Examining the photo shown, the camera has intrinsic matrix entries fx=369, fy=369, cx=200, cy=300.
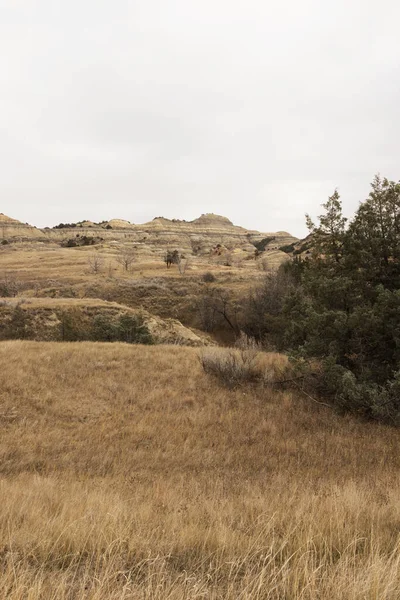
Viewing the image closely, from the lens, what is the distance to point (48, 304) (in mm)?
30797

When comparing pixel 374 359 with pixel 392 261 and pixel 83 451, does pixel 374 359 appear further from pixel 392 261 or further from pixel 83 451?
pixel 83 451

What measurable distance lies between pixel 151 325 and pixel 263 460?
69.2ft

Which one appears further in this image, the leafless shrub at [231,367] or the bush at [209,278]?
the bush at [209,278]

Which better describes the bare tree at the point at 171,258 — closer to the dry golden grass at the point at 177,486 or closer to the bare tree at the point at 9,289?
the bare tree at the point at 9,289

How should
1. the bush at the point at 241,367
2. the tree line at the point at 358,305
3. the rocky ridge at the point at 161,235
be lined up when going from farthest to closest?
the rocky ridge at the point at 161,235 → the bush at the point at 241,367 → the tree line at the point at 358,305

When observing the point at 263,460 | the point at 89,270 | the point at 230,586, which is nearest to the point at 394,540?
the point at 230,586

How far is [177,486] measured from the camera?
6.24 metres

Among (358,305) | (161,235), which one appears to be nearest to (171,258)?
(358,305)

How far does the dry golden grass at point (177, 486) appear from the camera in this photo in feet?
8.71

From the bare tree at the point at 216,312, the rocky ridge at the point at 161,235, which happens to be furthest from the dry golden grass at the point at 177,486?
the rocky ridge at the point at 161,235

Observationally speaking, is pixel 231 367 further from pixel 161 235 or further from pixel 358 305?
pixel 161 235

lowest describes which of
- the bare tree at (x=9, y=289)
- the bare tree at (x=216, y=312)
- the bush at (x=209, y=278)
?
the bare tree at (x=216, y=312)

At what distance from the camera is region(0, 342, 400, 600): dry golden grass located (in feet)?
8.71

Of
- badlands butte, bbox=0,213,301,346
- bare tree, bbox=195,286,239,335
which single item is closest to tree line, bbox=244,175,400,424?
badlands butte, bbox=0,213,301,346
